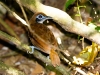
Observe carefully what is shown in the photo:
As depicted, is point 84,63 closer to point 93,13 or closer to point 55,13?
point 55,13

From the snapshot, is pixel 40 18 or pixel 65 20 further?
pixel 40 18

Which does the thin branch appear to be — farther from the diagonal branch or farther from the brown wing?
the diagonal branch

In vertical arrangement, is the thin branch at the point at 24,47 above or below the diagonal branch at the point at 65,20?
below

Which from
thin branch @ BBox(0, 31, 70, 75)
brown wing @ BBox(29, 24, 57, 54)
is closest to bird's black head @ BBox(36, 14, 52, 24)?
brown wing @ BBox(29, 24, 57, 54)

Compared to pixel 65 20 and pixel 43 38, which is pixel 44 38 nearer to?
pixel 43 38

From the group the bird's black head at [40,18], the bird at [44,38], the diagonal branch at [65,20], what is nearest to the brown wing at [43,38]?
the bird at [44,38]

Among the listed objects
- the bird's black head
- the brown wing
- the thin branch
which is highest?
the bird's black head

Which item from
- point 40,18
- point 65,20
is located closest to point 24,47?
point 65,20

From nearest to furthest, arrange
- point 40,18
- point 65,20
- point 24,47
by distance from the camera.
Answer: point 24,47
point 65,20
point 40,18

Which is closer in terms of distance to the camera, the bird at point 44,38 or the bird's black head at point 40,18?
the bird at point 44,38

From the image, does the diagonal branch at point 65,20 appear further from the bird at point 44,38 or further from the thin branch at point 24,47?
the thin branch at point 24,47

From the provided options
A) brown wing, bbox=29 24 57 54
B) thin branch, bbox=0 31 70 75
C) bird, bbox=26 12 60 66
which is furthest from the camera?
brown wing, bbox=29 24 57 54

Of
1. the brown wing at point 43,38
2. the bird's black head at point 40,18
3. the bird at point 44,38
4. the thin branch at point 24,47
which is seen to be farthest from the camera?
the bird's black head at point 40,18
